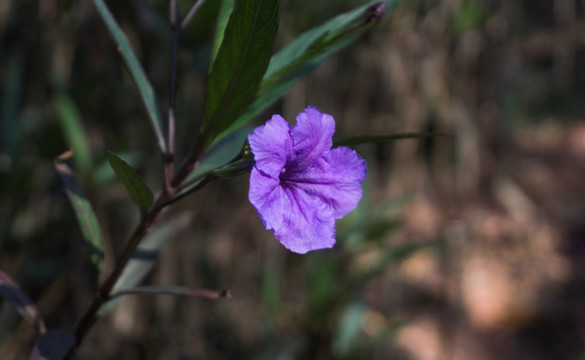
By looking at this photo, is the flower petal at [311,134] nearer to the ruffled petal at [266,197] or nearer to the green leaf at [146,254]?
the ruffled petal at [266,197]

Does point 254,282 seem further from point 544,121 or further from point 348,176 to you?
point 544,121

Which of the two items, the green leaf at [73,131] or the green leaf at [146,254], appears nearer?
the green leaf at [146,254]

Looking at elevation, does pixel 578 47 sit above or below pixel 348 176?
below

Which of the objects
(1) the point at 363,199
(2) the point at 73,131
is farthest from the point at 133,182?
(1) the point at 363,199

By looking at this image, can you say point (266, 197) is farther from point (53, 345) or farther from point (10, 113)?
point (10, 113)

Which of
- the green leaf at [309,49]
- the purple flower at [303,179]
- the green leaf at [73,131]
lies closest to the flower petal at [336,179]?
the purple flower at [303,179]

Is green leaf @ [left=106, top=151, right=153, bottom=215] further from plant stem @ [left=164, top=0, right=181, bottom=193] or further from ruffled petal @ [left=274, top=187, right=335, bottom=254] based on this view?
ruffled petal @ [left=274, top=187, right=335, bottom=254]

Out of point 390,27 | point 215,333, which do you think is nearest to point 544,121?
point 390,27
